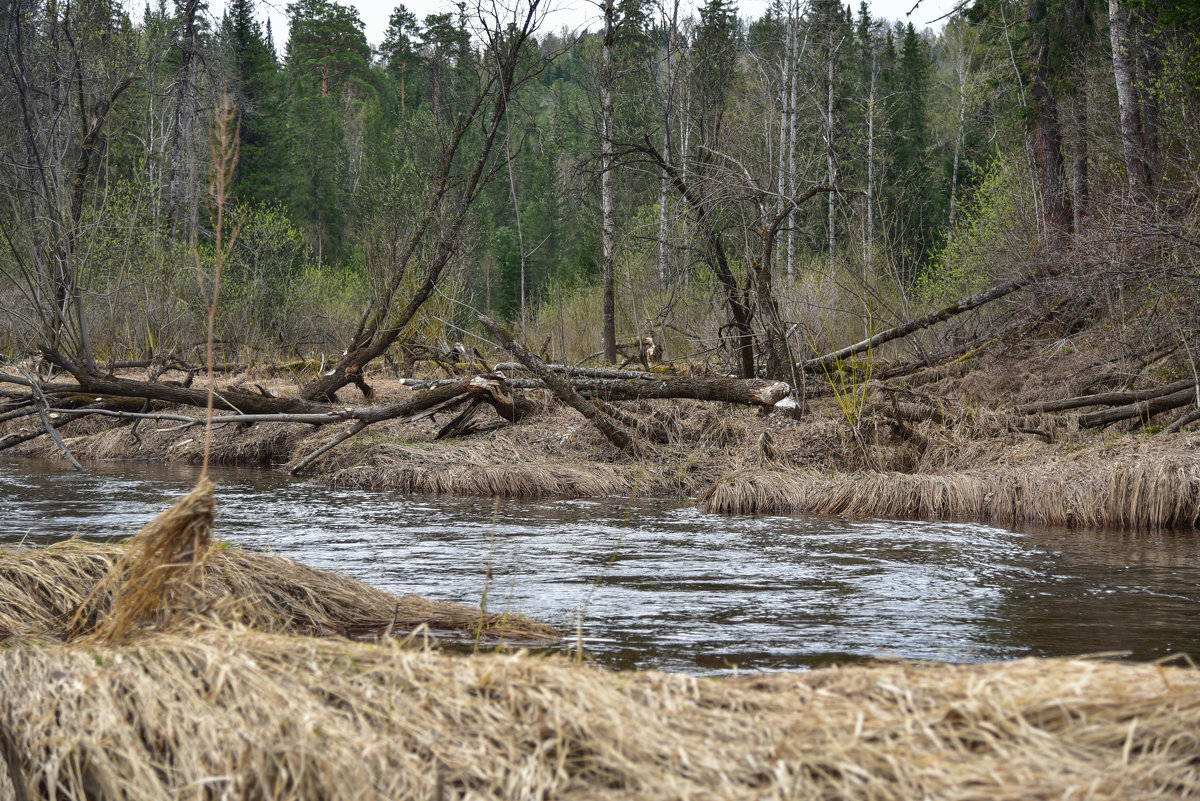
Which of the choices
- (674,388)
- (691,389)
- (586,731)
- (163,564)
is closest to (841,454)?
(691,389)

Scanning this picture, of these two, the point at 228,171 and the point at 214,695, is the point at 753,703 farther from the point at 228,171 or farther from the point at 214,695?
the point at 228,171

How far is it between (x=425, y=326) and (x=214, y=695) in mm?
17070

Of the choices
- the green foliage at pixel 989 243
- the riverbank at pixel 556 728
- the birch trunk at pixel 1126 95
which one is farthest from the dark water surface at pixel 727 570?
the green foliage at pixel 989 243

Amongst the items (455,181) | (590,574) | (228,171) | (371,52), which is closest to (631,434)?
(455,181)

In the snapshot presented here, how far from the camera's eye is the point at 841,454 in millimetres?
11812

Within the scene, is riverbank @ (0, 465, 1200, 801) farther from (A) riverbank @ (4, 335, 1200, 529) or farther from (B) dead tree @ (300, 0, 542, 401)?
(B) dead tree @ (300, 0, 542, 401)

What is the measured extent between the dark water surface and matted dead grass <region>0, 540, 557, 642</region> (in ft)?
1.78

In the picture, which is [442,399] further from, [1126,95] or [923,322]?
[1126,95]

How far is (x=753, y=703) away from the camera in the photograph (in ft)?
9.78

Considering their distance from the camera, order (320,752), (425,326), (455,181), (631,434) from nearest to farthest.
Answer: (320,752) → (631,434) → (455,181) → (425,326)

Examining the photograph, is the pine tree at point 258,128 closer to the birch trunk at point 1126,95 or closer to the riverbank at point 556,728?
the birch trunk at point 1126,95

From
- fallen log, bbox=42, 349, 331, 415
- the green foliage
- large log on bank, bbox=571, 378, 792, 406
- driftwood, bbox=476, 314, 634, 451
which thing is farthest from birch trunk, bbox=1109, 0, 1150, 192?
fallen log, bbox=42, 349, 331, 415

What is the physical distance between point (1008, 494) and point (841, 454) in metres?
2.19

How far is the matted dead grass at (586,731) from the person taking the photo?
2424mm
